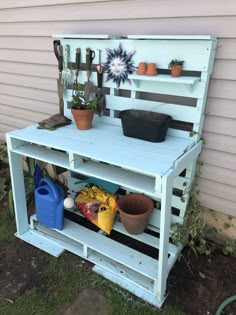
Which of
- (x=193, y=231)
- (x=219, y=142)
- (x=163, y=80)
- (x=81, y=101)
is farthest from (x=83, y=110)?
(x=193, y=231)

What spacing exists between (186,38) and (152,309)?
5.04 feet

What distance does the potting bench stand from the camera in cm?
157

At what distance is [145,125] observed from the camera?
171cm

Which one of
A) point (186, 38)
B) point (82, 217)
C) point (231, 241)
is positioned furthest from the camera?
A: point (82, 217)

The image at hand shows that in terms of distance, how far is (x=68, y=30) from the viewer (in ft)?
7.31

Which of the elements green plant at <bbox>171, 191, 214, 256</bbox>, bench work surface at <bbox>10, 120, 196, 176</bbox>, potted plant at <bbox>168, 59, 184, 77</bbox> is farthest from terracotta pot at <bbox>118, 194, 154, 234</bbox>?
potted plant at <bbox>168, 59, 184, 77</bbox>

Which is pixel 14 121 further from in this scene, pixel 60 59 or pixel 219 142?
pixel 219 142

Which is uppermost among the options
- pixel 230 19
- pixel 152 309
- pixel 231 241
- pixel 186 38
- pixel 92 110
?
pixel 230 19

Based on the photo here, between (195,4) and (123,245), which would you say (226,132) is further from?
(123,245)

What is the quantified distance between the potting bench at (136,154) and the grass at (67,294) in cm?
5

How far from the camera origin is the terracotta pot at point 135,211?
1.97 metres

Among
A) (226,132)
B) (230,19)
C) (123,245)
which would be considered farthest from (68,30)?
(123,245)

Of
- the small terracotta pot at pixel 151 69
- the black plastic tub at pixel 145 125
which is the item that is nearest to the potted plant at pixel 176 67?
the small terracotta pot at pixel 151 69

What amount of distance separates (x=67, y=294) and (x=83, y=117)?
111 cm
